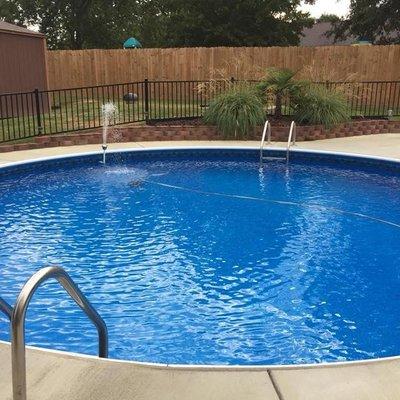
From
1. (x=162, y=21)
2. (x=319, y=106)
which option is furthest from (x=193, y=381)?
(x=162, y=21)

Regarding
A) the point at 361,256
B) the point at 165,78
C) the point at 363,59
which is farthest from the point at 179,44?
the point at 361,256

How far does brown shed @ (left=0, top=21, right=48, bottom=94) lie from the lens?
1423 cm

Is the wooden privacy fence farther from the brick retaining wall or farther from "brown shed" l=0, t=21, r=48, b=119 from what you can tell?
the brick retaining wall

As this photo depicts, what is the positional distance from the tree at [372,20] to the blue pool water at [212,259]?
1836 cm

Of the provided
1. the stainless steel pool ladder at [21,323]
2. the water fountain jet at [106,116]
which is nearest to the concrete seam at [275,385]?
the stainless steel pool ladder at [21,323]

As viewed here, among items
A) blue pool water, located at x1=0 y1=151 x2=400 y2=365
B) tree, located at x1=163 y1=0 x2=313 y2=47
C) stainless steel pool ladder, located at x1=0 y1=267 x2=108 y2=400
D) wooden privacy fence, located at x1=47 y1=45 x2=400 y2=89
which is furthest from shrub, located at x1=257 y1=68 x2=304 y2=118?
tree, located at x1=163 y1=0 x2=313 y2=47

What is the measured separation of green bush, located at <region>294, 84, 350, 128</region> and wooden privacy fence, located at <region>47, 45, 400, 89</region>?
487 centimetres

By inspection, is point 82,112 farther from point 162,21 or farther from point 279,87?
point 162,21

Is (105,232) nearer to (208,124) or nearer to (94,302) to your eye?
(94,302)

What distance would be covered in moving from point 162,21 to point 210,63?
67.9 ft

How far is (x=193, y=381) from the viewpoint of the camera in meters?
2.77

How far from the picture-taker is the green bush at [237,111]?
39.9 feet

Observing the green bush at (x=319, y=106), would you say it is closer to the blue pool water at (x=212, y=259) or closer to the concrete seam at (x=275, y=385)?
the blue pool water at (x=212, y=259)

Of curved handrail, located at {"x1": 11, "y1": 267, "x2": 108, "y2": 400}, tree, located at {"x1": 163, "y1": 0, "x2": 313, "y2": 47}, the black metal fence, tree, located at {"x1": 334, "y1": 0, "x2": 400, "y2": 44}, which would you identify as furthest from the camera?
tree, located at {"x1": 163, "y1": 0, "x2": 313, "y2": 47}
